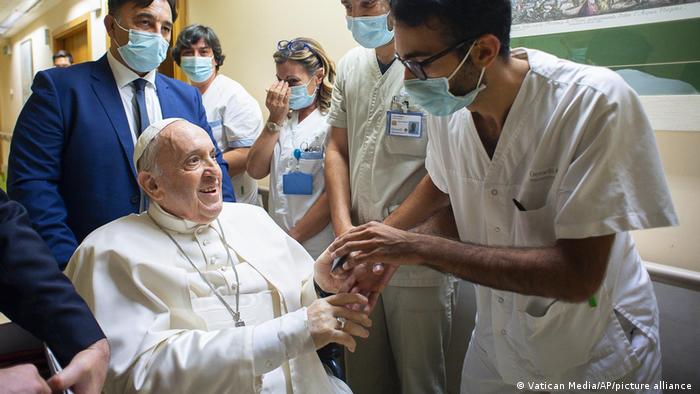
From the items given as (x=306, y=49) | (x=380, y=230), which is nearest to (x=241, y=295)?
(x=380, y=230)

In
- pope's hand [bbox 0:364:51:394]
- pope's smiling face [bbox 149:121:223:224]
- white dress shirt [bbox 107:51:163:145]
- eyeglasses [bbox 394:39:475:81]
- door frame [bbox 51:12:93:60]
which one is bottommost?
pope's hand [bbox 0:364:51:394]

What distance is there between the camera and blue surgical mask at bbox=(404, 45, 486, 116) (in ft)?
4.23

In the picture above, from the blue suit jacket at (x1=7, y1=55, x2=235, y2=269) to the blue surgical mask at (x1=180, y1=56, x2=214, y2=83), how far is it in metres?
1.19

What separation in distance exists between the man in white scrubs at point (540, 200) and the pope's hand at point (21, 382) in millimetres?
733

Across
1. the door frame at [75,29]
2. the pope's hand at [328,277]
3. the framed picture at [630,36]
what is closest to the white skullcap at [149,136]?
the pope's hand at [328,277]

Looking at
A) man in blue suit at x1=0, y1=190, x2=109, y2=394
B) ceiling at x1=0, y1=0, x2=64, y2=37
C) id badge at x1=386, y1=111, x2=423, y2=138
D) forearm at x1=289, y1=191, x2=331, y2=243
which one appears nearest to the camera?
man in blue suit at x1=0, y1=190, x2=109, y2=394

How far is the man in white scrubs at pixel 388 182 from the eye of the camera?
1.95m

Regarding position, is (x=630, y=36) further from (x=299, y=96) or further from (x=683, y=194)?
(x=299, y=96)

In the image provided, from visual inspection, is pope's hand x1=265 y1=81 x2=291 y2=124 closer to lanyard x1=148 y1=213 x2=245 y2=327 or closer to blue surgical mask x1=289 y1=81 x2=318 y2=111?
blue surgical mask x1=289 y1=81 x2=318 y2=111

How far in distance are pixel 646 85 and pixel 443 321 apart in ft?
3.68

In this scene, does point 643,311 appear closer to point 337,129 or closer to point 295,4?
point 337,129

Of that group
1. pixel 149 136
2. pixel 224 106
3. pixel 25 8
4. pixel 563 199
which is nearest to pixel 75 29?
pixel 25 8

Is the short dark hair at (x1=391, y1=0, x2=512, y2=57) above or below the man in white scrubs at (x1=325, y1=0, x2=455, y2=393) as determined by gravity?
above

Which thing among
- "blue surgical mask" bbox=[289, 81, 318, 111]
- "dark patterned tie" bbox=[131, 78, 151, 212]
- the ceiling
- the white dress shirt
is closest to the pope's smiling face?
"dark patterned tie" bbox=[131, 78, 151, 212]
